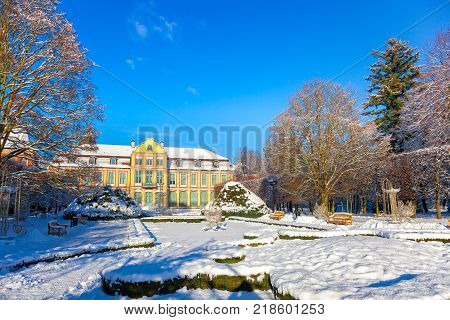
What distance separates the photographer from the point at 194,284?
590 centimetres

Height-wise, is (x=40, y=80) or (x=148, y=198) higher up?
(x=40, y=80)

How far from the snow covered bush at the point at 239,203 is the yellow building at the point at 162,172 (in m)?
21.0

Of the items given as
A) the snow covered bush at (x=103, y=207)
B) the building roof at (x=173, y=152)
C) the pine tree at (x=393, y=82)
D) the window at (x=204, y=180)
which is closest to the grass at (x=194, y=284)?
the snow covered bush at (x=103, y=207)

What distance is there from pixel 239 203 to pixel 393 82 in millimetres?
18328

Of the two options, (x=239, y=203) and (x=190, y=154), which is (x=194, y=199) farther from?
(x=239, y=203)

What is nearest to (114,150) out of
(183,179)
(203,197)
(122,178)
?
(122,178)

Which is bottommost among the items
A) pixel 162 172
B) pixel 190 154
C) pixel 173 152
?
pixel 162 172

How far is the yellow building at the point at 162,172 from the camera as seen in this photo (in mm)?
48406

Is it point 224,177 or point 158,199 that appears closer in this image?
point 158,199

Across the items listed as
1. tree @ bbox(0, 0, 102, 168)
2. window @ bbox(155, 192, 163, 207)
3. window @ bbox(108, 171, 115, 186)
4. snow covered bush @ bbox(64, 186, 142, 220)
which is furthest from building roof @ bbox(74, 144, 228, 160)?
tree @ bbox(0, 0, 102, 168)

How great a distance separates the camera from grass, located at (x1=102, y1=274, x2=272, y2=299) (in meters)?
5.50

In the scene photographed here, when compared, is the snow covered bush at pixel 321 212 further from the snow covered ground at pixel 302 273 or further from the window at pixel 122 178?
the window at pixel 122 178
